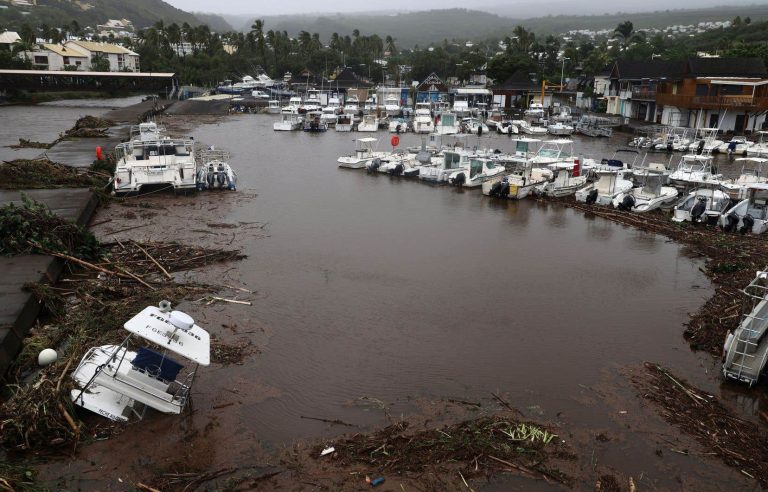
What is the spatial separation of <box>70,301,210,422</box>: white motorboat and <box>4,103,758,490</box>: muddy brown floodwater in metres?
0.39

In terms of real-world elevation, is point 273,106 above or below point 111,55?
A: below

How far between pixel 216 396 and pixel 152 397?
4.29 feet

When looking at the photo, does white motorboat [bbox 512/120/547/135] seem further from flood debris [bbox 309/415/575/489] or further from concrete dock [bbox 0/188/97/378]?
flood debris [bbox 309/415/575/489]

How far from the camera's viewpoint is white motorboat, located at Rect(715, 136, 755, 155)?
1582 inches

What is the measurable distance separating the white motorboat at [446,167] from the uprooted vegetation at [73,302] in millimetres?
14116

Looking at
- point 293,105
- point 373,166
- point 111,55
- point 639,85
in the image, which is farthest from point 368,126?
point 111,55

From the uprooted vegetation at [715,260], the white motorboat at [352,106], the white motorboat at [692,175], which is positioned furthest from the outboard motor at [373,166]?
the white motorboat at [352,106]

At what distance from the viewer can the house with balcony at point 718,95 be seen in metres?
46.1

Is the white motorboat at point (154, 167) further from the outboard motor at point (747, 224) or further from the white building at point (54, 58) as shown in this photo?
the white building at point (54, 58)

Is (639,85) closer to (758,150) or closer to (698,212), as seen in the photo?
(758,150)

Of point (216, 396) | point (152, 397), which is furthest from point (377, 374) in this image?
point (152, 397)

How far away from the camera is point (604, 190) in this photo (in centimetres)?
2458

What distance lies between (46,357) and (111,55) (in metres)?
104

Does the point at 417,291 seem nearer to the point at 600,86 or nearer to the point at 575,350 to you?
the point at 575,350
